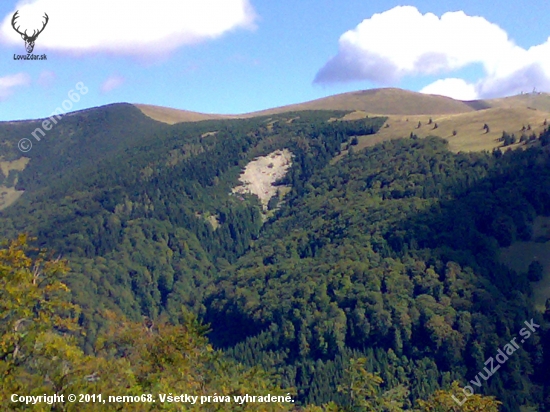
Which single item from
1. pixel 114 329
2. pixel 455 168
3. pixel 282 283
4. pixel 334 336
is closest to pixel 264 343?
pixel 334 336

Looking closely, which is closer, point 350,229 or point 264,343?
point 264,343

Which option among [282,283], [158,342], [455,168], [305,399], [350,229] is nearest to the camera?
[158,342]

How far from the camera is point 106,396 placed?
26.7 m

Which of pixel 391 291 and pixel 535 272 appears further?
pixel 535 272

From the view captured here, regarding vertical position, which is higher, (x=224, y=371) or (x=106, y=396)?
(x=106, y=396)

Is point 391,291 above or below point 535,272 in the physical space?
below

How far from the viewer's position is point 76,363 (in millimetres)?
27844

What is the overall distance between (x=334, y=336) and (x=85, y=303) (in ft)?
225

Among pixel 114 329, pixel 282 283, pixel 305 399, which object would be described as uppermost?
pixel 114 329

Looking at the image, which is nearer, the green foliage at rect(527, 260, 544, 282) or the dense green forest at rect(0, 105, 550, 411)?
the dense green forest at rect(0, 105, 550, 411)

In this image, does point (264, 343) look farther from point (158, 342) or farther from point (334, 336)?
point (158, 342)

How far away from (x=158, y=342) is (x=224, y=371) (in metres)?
7.45

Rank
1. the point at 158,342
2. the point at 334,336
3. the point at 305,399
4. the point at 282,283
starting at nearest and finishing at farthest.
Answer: the point at 158,342 → the point at 305,399 → the point at 334,336 → the point at 282,283

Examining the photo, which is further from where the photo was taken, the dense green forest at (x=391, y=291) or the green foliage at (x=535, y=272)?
the green foliage at (x=535, y=272)
